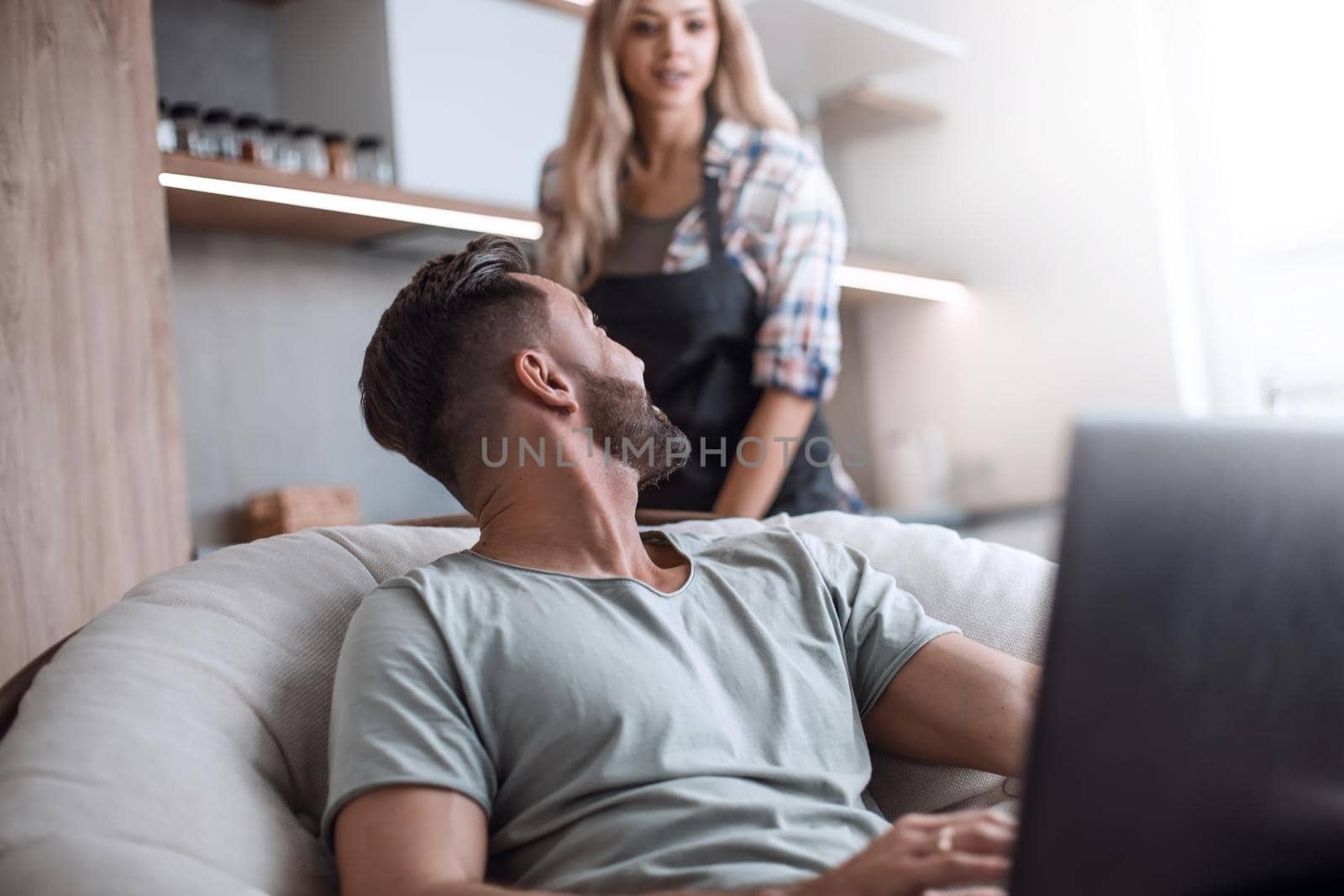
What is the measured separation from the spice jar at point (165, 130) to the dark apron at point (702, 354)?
90 cm

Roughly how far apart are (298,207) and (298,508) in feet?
2.01

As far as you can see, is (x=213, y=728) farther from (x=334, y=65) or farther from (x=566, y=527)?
(x=334, y=65)

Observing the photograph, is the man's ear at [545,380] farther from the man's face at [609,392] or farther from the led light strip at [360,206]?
the led light strip at [360,206]

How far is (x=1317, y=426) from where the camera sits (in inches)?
22.1

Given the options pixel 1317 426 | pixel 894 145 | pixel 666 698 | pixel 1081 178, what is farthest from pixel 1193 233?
pixel 1317 426

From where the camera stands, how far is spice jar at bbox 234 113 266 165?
2.48 meters

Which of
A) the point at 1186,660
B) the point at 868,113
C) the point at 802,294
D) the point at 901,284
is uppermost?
the point at 868,113

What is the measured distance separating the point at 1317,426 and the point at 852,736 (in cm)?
66

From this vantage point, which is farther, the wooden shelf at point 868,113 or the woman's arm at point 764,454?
the wooden shelf at point 868,113

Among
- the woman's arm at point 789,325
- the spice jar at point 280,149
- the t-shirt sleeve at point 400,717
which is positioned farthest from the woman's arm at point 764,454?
the spice jar at point 280,149

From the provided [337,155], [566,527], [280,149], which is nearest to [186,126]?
[280,149]

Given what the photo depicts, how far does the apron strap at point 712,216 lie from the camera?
200 centimetres

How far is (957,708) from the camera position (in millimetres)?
1163

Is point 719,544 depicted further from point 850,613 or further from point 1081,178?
point 1081,178
